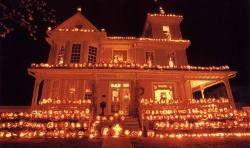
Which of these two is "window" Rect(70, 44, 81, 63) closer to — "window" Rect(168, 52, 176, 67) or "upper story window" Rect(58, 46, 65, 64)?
"upper story window" Rect(58, 46, 65, 64)

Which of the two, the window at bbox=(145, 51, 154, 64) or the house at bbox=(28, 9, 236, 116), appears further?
the window at bbox=(145, 51, 154, 64)

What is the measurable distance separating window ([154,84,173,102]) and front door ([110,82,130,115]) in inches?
92.2

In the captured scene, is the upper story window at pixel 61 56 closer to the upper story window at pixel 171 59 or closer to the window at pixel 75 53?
the window at pixel 75 53

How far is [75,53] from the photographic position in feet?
60.4

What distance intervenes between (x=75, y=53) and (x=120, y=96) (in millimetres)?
5144

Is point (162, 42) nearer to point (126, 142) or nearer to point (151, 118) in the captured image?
point (151, 118)

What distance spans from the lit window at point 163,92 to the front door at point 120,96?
92.2 inches

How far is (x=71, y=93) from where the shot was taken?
1702 centimetres

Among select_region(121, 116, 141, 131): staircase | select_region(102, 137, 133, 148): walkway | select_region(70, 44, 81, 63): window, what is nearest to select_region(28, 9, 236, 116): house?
select_region(70, 44, 81, 63): window

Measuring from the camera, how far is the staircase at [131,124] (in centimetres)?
1284

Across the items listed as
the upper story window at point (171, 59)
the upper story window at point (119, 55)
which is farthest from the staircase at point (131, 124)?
the upper story window at point (171, 59)

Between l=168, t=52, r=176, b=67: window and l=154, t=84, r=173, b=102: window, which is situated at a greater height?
l=168, t=52, r=176, b=67: window

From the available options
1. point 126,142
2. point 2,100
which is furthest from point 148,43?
point 2,100

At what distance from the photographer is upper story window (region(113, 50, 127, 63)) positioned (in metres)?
Result: 19.4
